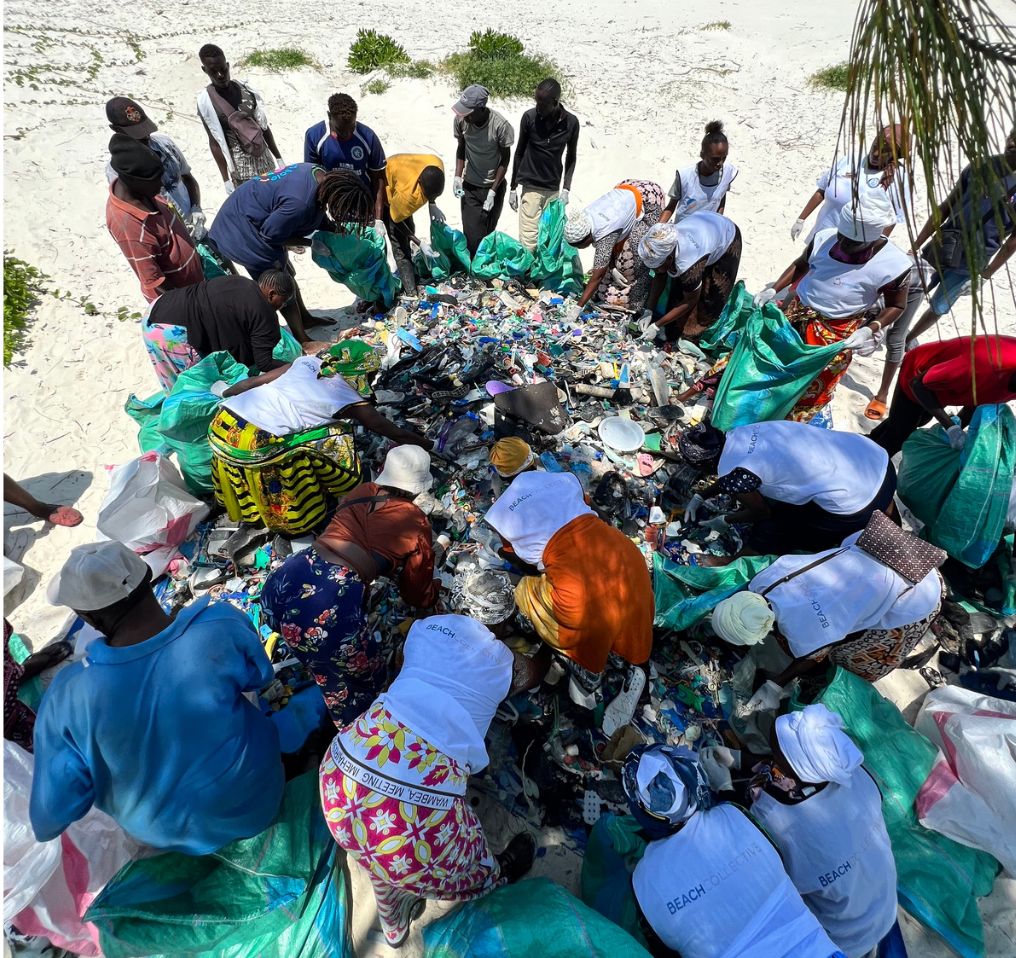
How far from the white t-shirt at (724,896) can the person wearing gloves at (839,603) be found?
92cm

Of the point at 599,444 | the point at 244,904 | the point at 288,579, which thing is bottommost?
the point at 244,904

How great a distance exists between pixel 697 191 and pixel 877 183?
158 centimetres

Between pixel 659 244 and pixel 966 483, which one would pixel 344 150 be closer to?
pixel 659 244

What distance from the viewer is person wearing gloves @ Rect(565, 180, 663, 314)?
4.86 meters

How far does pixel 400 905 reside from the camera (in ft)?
7.91

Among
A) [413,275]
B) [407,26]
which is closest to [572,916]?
[413,275]

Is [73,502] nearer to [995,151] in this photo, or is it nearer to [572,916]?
[572,916]

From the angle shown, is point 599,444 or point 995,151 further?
point 599,444

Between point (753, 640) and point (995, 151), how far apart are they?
2.07 m

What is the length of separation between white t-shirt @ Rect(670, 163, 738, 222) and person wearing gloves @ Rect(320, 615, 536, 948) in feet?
15.2

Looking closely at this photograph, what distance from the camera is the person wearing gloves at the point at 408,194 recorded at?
4934 mm

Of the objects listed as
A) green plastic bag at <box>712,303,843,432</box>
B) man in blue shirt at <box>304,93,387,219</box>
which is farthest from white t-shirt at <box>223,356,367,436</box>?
green plastic bag at <box>712,303,843,432</box>

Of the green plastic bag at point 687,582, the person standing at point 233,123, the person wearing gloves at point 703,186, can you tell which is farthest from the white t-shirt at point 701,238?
the person standing at point 233,123

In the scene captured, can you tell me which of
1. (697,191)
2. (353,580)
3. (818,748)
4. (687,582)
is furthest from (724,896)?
(697,191)
